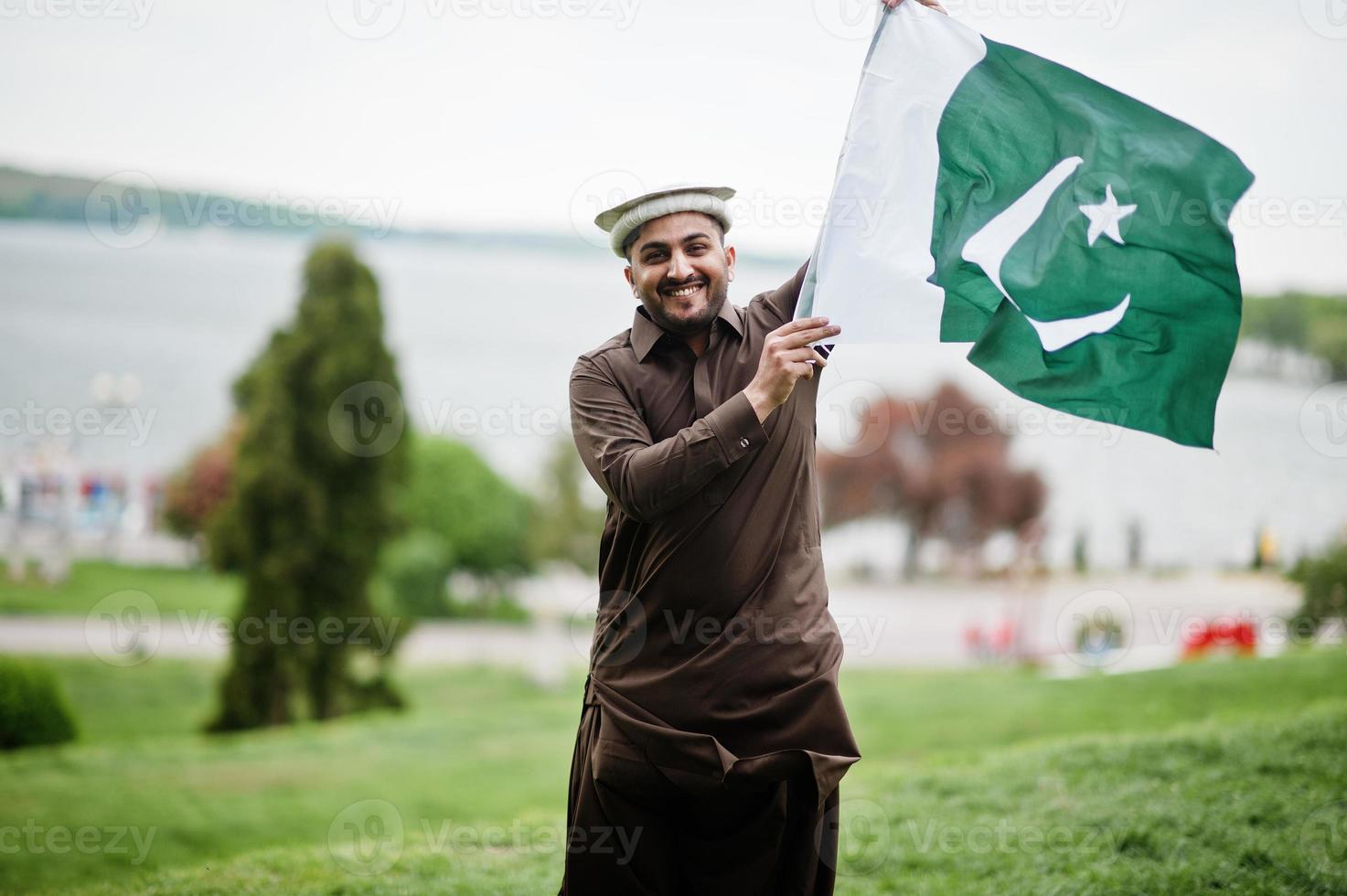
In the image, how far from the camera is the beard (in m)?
3.26

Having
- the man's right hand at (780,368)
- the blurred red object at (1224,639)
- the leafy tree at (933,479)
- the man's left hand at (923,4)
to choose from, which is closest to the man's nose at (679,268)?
the man's right hand at (780,368)

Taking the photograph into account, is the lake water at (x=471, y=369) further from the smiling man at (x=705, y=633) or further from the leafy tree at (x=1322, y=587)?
the smiling man at (x=705, y=633)

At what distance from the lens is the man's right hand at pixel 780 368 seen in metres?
2.95

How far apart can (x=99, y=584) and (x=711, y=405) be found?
3248 centimetres

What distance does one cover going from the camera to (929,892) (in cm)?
471

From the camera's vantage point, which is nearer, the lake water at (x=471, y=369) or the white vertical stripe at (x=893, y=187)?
the white vertical stripe at (x=893, y=187)

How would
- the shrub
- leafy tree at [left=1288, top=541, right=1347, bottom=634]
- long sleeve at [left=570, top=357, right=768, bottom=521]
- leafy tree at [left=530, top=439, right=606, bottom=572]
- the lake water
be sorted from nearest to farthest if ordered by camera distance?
long sleeve at [left=570, top=357, right=768, bottom=521]
the shrub
leafy tree at [left=1288, top=541, right=1347, bottom=634]
the lake water
leafy tree at [left=530, top=439, right=606, bottom=572]

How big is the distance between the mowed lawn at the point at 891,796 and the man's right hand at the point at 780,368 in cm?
284

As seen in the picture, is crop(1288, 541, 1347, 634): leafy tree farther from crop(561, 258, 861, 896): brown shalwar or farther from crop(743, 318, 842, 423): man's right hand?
crop(743, 318, 842, 423): man's right hand

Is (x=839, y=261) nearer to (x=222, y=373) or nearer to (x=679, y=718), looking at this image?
(x=679, y=718)

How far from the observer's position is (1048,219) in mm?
3674

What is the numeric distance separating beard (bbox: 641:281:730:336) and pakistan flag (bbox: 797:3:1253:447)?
0.55m

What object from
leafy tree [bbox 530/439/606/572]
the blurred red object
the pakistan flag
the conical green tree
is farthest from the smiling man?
leafy tree [bbox 530/439/606/572]

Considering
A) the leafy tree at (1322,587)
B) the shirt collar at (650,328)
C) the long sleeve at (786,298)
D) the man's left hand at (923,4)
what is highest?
the man's left hand at (923,4)
